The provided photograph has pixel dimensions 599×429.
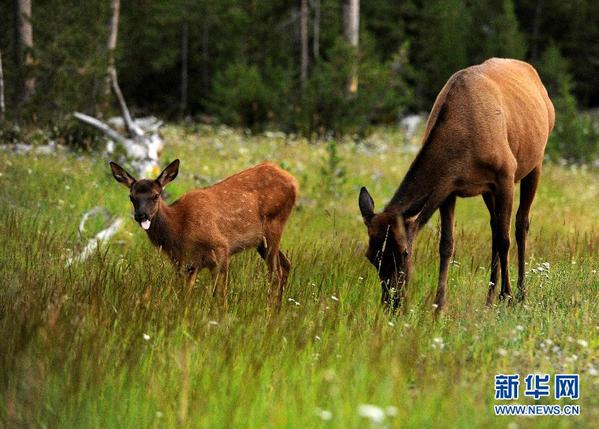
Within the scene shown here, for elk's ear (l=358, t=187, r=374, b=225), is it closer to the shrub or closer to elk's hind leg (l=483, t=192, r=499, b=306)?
elk's hind leg (l=483, t=192, r=499, b=306)

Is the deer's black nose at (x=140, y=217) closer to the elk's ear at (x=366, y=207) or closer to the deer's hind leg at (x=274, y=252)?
the deer's hind leg at (x=274, y=252)

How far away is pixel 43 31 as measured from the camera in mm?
14906

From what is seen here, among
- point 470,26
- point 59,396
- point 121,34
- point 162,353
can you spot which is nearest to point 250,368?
point 162,353

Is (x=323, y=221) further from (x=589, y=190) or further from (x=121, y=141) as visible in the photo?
(x=589, y=190)

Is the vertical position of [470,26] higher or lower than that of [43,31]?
lower

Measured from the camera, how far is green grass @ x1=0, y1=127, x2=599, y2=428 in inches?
163

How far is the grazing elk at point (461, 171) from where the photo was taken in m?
6.22

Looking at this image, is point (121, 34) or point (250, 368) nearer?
point (250, 368)

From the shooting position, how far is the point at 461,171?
21.9ft

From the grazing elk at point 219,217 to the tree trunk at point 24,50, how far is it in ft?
25.9

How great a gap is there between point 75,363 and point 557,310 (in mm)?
3493

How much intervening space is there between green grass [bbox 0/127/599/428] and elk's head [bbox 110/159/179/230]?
38cm

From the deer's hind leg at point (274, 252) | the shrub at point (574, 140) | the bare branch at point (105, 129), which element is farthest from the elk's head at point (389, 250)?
the shrub at point (574, 140)

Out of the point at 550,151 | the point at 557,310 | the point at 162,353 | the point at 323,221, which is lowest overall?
the point at 550,151
